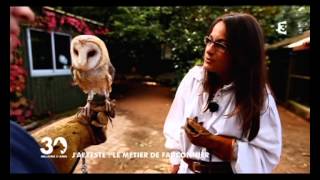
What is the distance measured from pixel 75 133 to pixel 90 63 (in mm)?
216

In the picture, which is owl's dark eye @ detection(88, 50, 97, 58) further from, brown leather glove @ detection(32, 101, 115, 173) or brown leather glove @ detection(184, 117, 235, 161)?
brown leather glove @ detection(184, 117, 235, 161)

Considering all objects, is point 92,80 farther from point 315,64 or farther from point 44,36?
point 44,36

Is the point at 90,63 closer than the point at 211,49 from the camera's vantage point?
Yes

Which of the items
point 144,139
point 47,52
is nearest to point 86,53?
point 144,139

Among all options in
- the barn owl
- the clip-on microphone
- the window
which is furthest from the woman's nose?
the window

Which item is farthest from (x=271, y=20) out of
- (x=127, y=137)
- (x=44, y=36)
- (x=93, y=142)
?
(x=93, y=142)

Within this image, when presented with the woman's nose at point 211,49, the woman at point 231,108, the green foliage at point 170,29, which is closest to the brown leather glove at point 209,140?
the woman at point 231,108

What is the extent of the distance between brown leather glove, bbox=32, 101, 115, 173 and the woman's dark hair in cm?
41

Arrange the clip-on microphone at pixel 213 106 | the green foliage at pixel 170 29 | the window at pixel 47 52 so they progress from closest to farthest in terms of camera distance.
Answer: the clip-on microphone at pixel 213 106
the green foliage at pixel 170 29
the window at pixel 47 52

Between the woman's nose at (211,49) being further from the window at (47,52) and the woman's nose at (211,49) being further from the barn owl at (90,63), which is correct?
the window at (47,52)

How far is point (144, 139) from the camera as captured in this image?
2.96 m

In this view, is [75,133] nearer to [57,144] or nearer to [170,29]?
[57,144]

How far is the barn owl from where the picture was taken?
0.87 meters

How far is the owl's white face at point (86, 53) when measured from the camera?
34.0 inches
